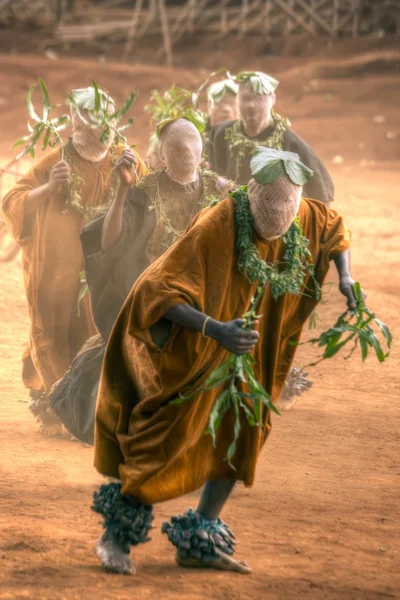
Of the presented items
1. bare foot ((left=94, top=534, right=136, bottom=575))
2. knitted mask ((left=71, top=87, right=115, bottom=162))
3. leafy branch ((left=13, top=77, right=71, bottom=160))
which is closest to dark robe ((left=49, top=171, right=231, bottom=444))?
knitted mask ((left=71, top=87, right=115, bottom=162))

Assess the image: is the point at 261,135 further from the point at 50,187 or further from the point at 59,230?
the point at 50,187

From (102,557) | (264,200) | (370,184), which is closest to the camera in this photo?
(264,200)

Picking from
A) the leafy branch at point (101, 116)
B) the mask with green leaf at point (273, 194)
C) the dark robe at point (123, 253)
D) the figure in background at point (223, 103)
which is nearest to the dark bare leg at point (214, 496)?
the mask with green leaf at point (273, 194)

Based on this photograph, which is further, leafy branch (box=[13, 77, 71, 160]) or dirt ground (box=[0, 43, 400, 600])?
leafy branch (box=[13, 77, 71, 160])

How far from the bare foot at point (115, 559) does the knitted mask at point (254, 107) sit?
13.7 feet

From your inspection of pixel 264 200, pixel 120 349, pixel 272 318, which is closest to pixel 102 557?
pixel 120 349

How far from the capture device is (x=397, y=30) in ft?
76.6

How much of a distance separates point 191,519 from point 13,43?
2039 centimetres

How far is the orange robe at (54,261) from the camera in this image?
7.20 metres

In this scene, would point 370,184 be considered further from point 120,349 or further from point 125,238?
point 120,349

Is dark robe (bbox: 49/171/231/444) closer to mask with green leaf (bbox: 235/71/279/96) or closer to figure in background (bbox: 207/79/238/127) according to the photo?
mask with green leaf (bbox: 235/71/279/96)

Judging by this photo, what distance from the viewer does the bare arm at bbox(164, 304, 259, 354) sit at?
4160 mm

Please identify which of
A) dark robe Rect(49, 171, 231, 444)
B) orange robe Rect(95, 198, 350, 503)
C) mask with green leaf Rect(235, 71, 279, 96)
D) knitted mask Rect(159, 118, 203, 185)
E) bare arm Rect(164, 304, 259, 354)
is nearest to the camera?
bare arm Rect(164, 304, 259, 354)

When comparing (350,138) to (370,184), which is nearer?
(370,184)
